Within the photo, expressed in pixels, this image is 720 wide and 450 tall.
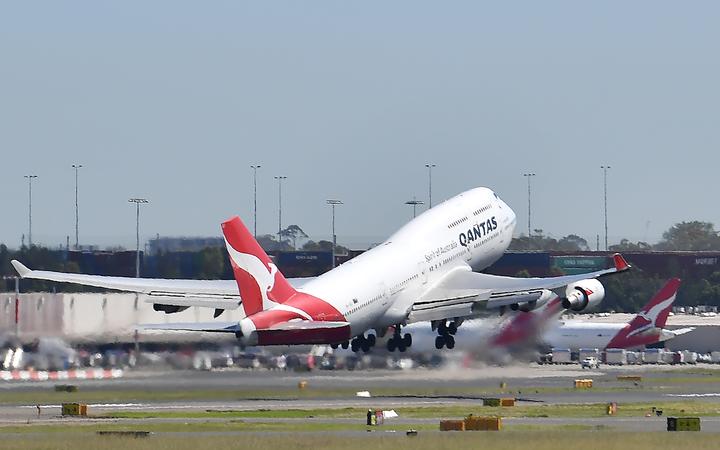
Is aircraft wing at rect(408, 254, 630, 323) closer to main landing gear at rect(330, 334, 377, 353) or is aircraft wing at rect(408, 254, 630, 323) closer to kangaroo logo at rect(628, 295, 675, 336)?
main landing gear at rect(330, 334, 377, 353)

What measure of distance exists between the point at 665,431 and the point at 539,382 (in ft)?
114

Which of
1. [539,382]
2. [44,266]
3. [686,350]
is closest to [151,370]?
[539,382]

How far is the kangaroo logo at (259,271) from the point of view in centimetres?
7594

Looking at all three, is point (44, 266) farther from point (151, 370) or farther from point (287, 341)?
point (287, 341)

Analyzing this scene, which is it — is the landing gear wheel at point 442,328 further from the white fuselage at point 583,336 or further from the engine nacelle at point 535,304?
the white fuselage at point 583,336

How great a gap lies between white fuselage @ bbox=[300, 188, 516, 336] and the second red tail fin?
8.83ft

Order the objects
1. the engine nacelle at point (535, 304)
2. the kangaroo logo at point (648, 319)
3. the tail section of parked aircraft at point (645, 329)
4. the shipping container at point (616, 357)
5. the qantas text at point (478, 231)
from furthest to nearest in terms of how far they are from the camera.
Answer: the tail section of parked aircraft at point (645, 329) < the kangaroo logo at point (648, 319) < the shipping container at point (616, 357) < the qantas text at point (478, 231) < the engine nacelle at point (535, 304)

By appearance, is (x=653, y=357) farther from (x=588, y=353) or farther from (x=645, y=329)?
(x=588, y=353)


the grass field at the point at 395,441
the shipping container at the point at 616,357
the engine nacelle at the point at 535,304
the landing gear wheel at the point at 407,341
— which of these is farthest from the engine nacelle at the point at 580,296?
the grass field at the point at 395,441

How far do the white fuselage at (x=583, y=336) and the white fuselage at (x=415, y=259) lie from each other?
27485 millimetres

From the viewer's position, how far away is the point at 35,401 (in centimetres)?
7712

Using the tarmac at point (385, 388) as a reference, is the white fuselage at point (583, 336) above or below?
above

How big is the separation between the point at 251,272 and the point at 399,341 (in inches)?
784

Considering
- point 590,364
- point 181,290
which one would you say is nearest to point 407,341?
point 181,290
